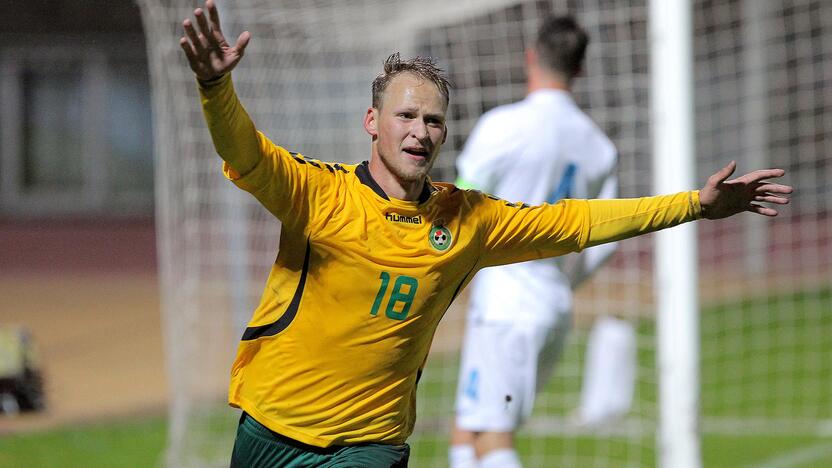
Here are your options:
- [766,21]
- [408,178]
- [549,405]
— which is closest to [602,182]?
[408,178]

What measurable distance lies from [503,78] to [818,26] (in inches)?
248

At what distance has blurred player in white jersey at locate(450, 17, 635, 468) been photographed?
A: 5.38 meters

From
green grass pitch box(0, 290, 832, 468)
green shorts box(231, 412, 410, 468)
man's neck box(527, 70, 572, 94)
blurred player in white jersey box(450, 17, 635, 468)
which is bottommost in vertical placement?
green grass pitch box(0, 290, 832, 468)

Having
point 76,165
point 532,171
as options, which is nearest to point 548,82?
point 532,171

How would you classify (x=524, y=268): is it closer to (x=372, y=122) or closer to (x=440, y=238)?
(x=440, y=238)

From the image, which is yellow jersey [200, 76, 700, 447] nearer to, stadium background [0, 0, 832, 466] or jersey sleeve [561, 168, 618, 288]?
jersey sleeve [561, 168, 618, 288]

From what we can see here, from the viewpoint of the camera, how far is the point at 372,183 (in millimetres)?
3607

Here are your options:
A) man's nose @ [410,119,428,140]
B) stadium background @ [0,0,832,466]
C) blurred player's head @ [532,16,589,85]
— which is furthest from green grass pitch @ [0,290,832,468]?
man's nose @ [410,119,428,140]

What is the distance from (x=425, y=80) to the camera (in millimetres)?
3543

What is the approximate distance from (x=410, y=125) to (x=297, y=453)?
3.51 feet

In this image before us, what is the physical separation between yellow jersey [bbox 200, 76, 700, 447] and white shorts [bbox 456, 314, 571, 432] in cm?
159

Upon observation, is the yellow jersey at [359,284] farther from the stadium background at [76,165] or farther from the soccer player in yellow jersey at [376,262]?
the stadium background at [76,165]

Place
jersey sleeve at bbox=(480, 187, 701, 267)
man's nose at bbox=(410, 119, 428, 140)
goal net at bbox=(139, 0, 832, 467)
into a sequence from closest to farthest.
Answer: man's nose at bbox=(410, 119, 428, 140)
jersey sleeve at bbox=(480, 187, 701, 267)
goal net at bbox=(139, 0, 832, 467)

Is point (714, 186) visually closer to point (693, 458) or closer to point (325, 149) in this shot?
point (693, 458)
